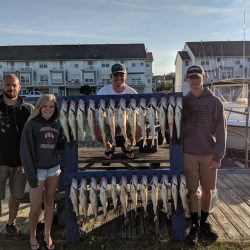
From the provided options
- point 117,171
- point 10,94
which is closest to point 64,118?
point 10,94

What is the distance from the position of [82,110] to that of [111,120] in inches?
14.9

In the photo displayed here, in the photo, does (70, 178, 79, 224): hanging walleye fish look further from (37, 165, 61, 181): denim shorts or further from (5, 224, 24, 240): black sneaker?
(5, 224, 24, 240): black sneaker

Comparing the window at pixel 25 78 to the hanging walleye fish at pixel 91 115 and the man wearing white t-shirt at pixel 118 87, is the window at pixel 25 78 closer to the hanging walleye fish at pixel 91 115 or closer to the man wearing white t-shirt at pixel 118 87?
the man wearing white t-shirt at pixel 118 87

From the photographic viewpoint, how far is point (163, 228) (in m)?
5.15

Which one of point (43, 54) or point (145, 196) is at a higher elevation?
point (43, 54)

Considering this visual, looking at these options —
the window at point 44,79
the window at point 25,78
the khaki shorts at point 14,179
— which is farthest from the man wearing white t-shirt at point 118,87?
the window at point 25,78

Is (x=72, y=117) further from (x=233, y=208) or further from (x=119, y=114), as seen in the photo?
(x=233, y=208)

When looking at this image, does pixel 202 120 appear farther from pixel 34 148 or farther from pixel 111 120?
pixel 34 148

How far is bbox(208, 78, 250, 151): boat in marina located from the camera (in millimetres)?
12992

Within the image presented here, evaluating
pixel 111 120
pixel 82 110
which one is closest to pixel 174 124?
pixel 111 120

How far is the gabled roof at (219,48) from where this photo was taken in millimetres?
57853

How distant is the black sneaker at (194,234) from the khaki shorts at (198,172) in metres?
0.54

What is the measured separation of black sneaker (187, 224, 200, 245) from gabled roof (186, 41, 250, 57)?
54.7 meters

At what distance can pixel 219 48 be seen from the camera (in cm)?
5938
